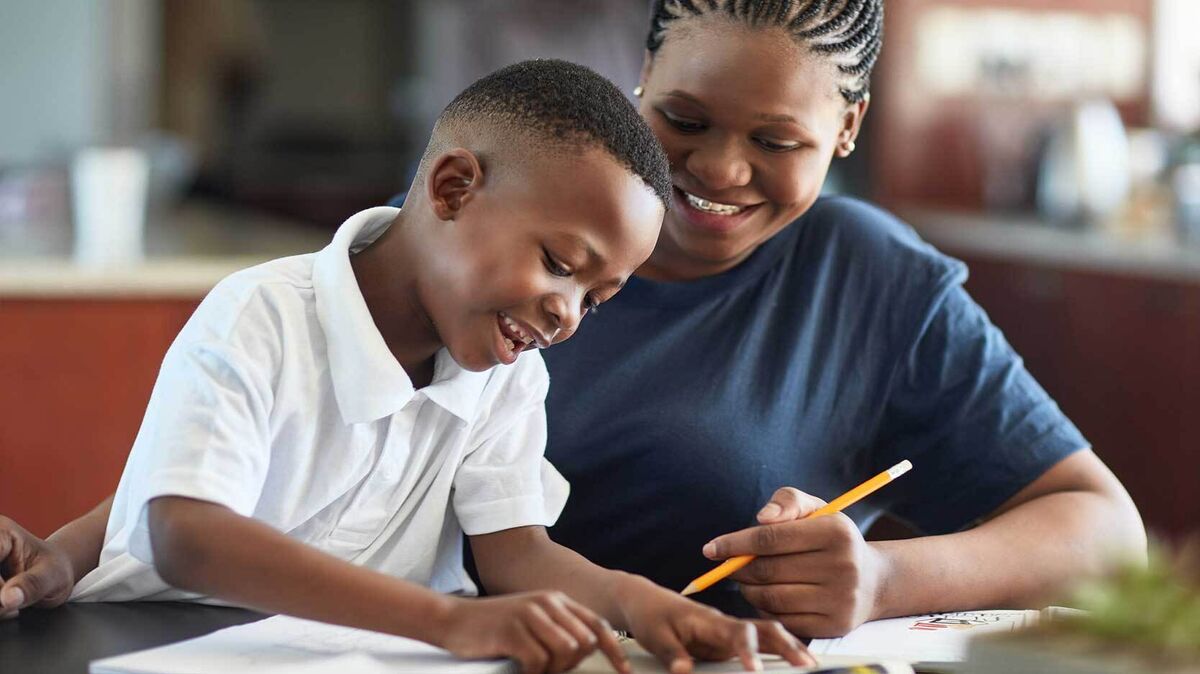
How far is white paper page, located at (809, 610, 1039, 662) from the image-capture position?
92 cm

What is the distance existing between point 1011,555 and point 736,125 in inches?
15.5

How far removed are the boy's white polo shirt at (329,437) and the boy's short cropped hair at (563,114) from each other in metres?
0.12

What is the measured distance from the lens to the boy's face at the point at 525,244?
0.94 meters

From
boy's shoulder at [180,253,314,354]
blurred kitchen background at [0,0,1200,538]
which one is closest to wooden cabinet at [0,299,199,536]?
blurred kitchen background at [0,0,1200,538]

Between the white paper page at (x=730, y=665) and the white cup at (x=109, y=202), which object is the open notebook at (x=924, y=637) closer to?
the white paper page at (x=730, y=665)

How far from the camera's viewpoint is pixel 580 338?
1289 millimetres

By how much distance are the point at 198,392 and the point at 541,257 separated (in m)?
0.22

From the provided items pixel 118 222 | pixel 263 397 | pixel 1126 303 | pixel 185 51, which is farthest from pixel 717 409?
pixel 185 51

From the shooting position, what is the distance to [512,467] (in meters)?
1.07

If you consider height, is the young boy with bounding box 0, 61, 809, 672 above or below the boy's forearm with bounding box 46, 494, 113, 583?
above

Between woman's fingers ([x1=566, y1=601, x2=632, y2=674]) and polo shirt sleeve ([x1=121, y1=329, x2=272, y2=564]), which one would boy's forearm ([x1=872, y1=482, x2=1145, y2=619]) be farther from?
polo shirt sleeve ([x1=121, y1=329, x2=272, y2=564])

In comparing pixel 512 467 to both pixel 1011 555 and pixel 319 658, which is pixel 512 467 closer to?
pixel 319 658

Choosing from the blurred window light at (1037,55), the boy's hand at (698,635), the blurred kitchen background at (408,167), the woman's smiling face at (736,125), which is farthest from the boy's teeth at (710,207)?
the blurred window light at (1037,55)

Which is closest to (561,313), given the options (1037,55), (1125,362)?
(1125,362)
